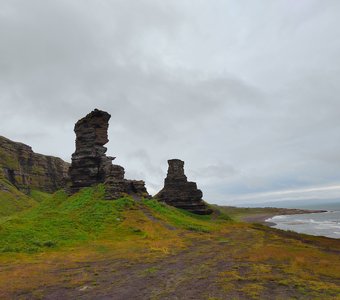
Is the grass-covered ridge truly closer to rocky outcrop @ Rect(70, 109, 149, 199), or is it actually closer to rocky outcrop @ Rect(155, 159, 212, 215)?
rocky outcrop @ Rect(70, 109, 149, 199)

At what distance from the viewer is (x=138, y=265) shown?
24734 mm

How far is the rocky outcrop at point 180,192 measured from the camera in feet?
276

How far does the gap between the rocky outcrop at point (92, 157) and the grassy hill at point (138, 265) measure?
18238 mm

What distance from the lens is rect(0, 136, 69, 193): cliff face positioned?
122 metres

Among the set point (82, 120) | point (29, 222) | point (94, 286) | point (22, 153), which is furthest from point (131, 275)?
point (22, 153)

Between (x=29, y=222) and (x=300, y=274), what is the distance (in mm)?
33483

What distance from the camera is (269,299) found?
50.4ft

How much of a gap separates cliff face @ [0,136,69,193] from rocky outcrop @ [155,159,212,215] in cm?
6373

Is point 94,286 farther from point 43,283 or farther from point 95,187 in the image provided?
point 95,187

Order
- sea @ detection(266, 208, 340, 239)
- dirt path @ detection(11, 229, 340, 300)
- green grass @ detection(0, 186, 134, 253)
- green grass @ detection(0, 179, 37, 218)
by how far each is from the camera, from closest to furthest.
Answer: dirt path @ detection(11, 229, 340, 300)
green grass @ detection(0, 186, 134, 253)
sea @ detection(266, 208, 340, 239)
green grass @ detection(0, 179, 37, 218)

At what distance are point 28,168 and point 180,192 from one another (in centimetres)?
8615

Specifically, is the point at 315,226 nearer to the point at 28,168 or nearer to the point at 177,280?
the point at 177,280

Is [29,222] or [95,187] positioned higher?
[95,187]

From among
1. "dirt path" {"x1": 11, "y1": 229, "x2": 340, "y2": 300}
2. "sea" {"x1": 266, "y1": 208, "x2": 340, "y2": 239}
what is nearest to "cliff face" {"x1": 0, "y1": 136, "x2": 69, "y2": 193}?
"sea" {"x1": 266, "y1": 208, "x2": 340, "y2": 239}
